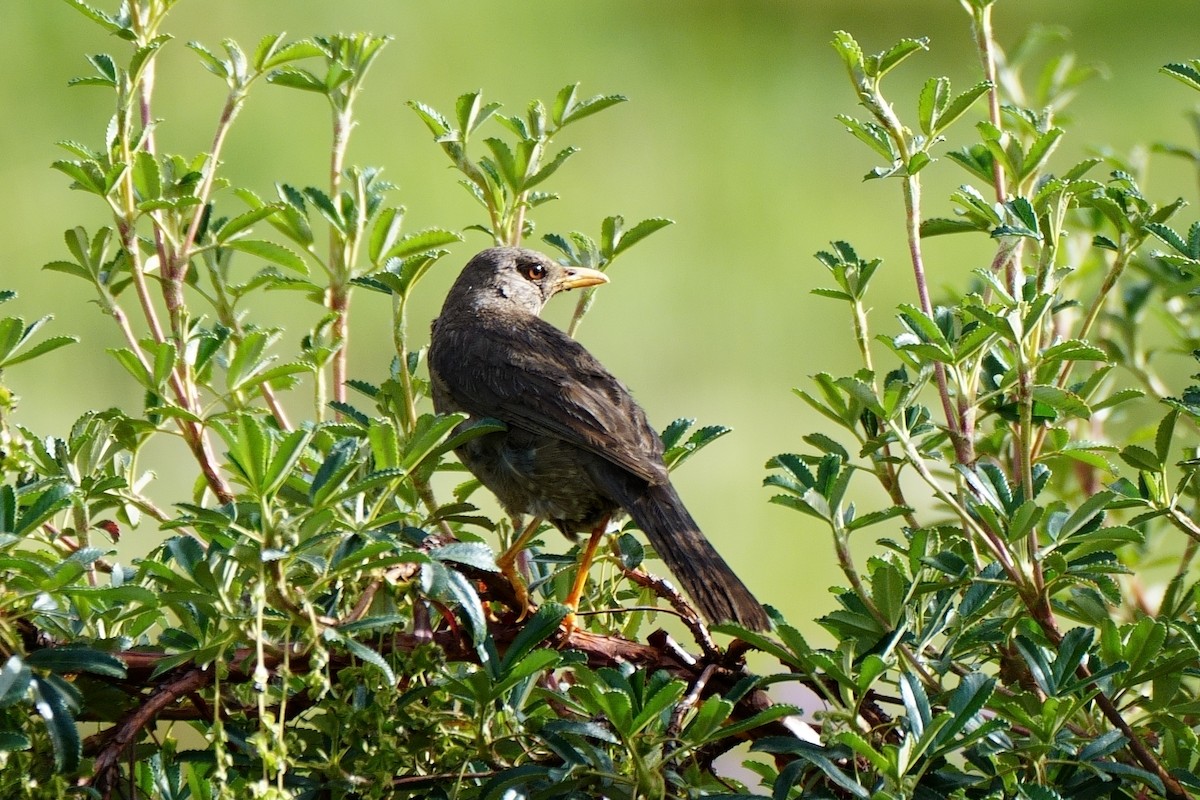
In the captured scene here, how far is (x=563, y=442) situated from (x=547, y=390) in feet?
0.52

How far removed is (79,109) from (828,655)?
7.33 m

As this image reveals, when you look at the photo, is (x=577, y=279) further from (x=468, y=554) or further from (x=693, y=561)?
(x=468, y=554)

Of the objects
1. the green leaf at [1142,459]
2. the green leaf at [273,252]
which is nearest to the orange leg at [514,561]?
the green leaf at [273,252]

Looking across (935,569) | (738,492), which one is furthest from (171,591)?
(738,492)

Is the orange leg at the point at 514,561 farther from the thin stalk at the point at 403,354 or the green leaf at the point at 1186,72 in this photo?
the green leaf at the point at 1186,72

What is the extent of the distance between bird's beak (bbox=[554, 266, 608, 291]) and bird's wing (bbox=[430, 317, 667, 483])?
0.15 meters

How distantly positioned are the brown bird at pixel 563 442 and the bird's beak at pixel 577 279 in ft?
0.04

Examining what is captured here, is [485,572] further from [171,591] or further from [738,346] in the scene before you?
[738,346]

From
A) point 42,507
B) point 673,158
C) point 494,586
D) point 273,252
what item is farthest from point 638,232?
point 673,158

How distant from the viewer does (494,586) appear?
194cm

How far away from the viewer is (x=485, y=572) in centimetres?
191

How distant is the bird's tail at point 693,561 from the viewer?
2211 mm

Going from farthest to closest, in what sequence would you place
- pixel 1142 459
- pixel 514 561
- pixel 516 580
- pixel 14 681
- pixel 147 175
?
pixel 514 561
pixel 516 580
pixel 147 175
pixel 1142 459
pixel 14 681

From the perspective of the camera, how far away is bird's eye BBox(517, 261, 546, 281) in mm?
3998
